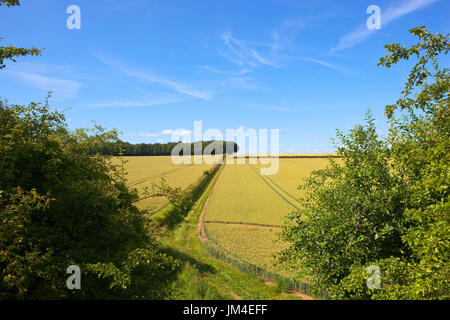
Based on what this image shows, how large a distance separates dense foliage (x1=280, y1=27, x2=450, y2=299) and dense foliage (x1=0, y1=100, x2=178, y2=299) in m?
5.80

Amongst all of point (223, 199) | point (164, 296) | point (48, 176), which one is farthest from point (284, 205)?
point (48, 176)

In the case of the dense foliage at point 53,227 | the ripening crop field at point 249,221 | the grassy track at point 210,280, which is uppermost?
the dense foliage at point 53,227

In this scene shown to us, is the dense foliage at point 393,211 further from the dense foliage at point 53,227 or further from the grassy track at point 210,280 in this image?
the dense foliage at point 53,227

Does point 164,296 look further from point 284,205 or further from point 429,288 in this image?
point 284,205

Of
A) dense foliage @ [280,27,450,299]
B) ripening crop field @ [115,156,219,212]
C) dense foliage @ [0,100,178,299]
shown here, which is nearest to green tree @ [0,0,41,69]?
dense foliage @ [0,100,178,299]

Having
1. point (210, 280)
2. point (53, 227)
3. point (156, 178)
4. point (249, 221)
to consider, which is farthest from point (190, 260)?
point (156, 178)

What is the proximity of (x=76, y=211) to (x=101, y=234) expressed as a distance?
1.46 meters

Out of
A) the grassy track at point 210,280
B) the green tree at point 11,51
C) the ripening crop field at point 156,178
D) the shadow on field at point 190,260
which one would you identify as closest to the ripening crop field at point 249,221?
the grassy track at point 210,280

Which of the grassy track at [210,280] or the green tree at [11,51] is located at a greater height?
the green tree at [11,51]

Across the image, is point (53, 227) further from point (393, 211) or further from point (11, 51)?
point (393, 211)

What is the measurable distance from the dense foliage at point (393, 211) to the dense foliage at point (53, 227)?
5.80 m

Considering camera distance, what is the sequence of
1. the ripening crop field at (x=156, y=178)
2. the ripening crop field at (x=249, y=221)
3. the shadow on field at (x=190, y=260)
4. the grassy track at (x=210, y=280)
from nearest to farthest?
1. the grassy track at (x=210, y=280)
2. the shadow on field at (x=190, y=260)
3. the ripening crop field at (x=249, y=221)
4. the ripening crop field at (x=156, y=178)

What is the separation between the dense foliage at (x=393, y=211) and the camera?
554 centimetres

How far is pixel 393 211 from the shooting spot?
28.0 ft
